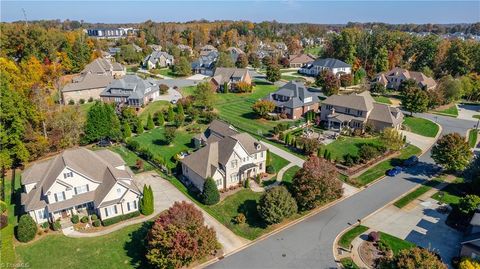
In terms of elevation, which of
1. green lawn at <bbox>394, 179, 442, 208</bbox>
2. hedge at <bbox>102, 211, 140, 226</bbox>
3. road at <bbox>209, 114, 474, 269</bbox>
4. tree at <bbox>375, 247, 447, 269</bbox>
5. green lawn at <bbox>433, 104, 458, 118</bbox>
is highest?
green lawn at <bbox>433, 104, 458, 118</bbox>

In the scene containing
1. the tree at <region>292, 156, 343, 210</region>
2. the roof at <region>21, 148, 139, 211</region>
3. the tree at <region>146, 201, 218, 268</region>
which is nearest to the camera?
the tree at <region>146, 201, 218, 268</region>

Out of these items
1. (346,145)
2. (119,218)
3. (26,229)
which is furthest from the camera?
(346,145)

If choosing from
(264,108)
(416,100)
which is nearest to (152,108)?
(264,108)

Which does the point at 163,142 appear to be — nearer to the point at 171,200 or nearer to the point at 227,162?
the point at 171,200

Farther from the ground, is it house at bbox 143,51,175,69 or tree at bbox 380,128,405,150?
house at bbox 143,51,175,69

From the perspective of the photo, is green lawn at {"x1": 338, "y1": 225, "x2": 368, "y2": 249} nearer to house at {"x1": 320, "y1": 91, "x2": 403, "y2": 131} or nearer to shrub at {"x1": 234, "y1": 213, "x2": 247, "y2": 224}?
shrub at {"x1": 234, "y1": 213, "x2": 247, "y2": 224}

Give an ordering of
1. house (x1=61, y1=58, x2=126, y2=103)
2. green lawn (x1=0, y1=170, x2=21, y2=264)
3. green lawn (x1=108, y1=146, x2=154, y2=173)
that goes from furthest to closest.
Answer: house (x1=61, y1=58, x2=126, y2=103) < green lawn (x1=108, y1=146, x2=154, y2=173) < green lawn (x1=0, y1=170, x2=21, y2=264)

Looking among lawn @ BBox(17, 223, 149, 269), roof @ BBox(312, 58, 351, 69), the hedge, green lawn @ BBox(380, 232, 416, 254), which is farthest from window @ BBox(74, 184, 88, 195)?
roof @ BBox(312, 58, 351, 69)
